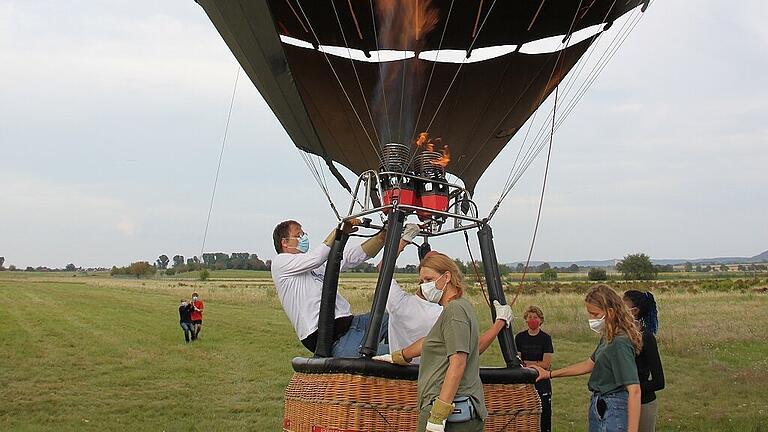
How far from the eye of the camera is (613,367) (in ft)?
10.4

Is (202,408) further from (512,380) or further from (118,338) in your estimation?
(118,338)

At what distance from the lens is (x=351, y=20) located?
4598 mm

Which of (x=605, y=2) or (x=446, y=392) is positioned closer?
(x=446, y=392)

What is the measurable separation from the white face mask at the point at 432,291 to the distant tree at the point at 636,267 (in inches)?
2007

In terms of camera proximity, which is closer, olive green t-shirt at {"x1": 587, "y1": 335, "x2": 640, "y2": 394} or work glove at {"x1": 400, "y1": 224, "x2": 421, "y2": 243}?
olive green t-shirt at {"x1": 587, "y1": 335, "x2": 640, "y2": 394}

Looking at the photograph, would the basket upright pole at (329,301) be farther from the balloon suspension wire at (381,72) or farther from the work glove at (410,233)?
the balloon suspension wire at (381,72)

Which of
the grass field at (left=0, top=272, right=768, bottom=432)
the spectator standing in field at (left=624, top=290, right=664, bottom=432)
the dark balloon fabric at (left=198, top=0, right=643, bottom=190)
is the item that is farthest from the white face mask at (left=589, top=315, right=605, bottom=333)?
the grass field at (left=0, top=272, right=768, bottom=432)

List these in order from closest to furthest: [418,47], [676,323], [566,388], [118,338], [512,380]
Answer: [512,380] → [418,47] → [566,388] → [118,338] → [676,323]

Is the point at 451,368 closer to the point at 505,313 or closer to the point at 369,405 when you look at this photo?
the point at 369,405

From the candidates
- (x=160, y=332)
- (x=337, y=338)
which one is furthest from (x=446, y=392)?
(x=160, y=332)

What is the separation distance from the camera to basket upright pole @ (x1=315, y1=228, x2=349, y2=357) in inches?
130

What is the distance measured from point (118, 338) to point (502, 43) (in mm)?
11121

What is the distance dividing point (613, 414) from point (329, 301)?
120 centimetres

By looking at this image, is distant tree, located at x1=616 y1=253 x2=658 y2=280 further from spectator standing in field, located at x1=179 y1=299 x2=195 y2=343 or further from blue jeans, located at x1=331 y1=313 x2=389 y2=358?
blue jeans, located at x1=331 y1=313 x2=389 y2=358
